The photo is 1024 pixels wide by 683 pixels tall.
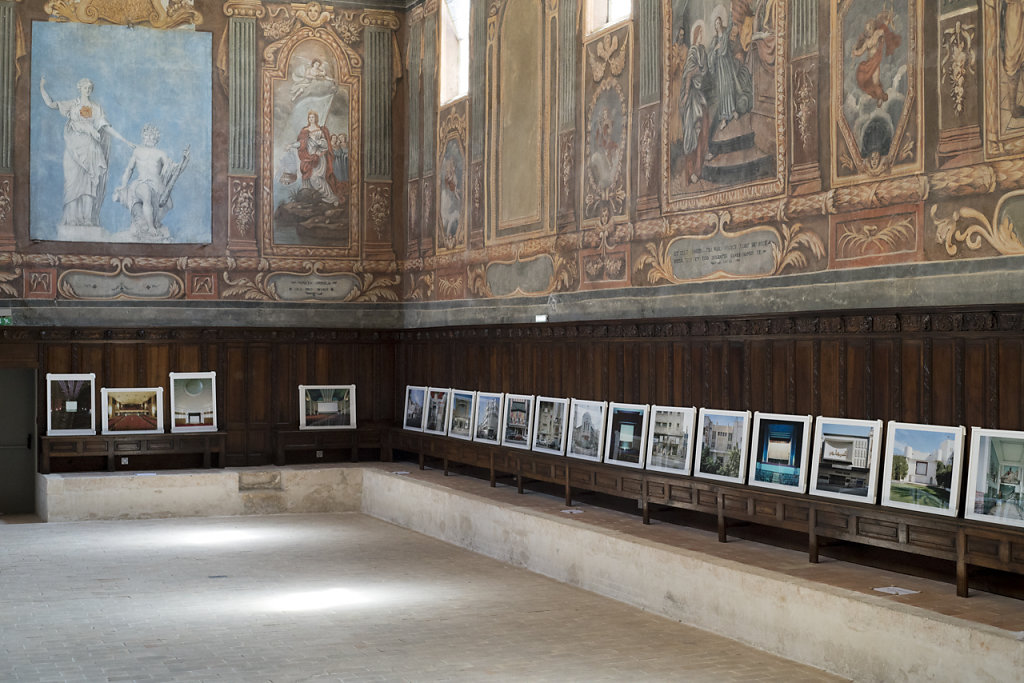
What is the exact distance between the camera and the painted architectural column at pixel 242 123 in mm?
18312

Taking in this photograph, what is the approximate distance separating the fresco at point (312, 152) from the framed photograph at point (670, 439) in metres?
8.83

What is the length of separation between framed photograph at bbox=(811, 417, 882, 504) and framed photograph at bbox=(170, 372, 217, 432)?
35.9 feet

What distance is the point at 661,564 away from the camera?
1010 centimetres

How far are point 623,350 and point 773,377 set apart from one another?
2549 millimetres

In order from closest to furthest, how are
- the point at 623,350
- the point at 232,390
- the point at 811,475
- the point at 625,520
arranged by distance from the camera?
the point at 811,475
the point at 625,520
the point at 623,350
the point at 232,390

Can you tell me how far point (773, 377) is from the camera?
1049 centimetres

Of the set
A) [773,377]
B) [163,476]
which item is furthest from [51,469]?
[773,377]

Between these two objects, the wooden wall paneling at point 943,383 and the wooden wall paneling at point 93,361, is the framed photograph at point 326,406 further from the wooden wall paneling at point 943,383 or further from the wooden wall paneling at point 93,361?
the wooden wall paneling at point 943,383

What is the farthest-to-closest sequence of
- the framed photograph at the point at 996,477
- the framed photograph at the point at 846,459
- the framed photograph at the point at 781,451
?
the framed photograph at the point at 781,451 < the framed photograph at the point at 846,459 < the framed photograph at the point at 996,477

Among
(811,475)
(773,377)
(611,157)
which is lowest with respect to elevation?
(811,475)

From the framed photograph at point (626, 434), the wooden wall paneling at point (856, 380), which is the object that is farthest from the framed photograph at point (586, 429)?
the wooden wall paneling at point (856, 380)

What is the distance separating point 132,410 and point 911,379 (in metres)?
12.3

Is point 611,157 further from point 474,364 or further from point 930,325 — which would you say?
point 930,325

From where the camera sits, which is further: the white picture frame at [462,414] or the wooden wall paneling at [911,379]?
the white picture frame at [462,414]
